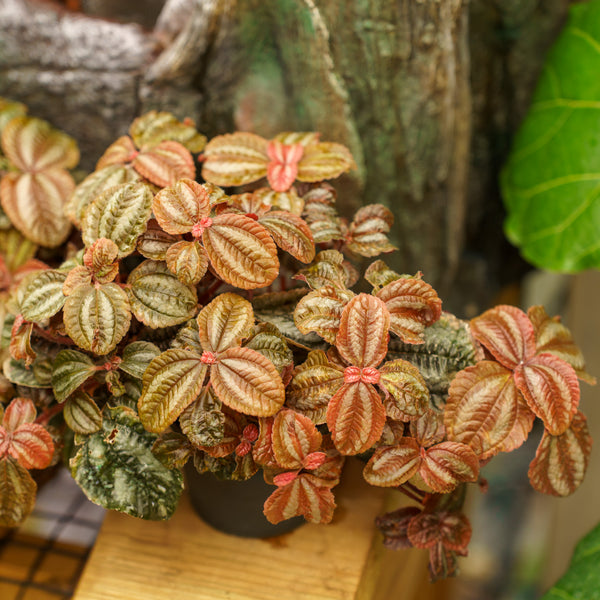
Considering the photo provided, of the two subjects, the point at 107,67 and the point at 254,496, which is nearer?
the point at 254,496

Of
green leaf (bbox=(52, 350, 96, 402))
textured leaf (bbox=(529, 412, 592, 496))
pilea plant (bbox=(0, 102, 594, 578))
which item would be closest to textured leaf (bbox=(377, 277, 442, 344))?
pilea plant (bbox=(0, 102, 594, 578))

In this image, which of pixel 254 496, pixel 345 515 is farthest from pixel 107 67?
pixel 345 515

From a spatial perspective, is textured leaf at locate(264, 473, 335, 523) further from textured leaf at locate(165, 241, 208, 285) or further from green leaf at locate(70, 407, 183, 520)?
textured leaf at locate(165, 241, 208, 285)

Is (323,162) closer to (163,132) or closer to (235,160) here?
(235,160)

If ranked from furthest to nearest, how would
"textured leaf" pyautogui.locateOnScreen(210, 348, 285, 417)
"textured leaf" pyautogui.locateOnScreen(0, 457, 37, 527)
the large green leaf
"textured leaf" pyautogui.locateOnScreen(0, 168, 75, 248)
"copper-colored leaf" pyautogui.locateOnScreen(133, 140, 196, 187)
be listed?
the large green leaf
"textured leaf" pyautogui.locateOnScreen(0, 168, 75, 248)
"copper-colored leaf" pyautogui.locateOnScreen(133, 140, 196, 187)
"textured leaf" pyautogui.locateOnScreen(0, 457, 37, 527)
"textured leaf" pyautogui.locateOnScreen(210, 348, 285, 417)

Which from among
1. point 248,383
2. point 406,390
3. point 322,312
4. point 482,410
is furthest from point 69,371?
point 482,410

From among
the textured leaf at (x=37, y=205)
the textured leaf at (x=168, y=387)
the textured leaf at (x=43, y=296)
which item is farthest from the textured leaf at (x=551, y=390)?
the textured leaf at (x=37, y=205)

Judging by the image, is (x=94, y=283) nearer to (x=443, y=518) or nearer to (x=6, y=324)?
(x=6, y=324)
